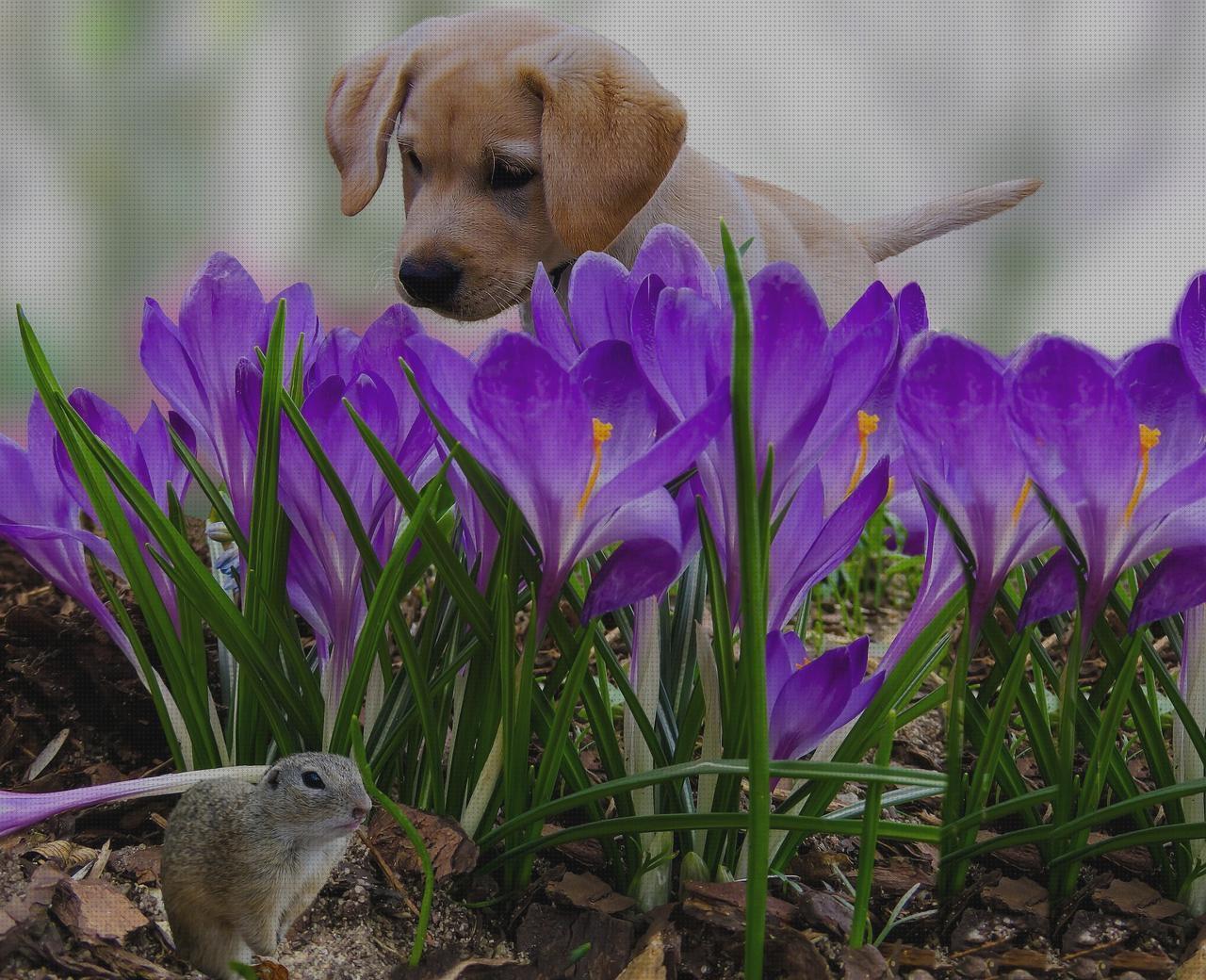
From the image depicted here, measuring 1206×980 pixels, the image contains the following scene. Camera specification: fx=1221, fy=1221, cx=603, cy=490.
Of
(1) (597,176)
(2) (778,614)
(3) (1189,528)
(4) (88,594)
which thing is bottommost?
(4) (88,594)

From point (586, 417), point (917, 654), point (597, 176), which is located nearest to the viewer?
point (586, 417)

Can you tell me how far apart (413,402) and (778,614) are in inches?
12.6

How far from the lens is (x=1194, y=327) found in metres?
0.86

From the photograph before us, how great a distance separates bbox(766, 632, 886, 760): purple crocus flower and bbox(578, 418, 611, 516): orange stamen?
165 millimetres

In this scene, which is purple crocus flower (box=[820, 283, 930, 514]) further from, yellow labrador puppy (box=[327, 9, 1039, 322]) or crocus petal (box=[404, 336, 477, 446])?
yellow labrador puppy (box=[327, 9, 1039, 322])

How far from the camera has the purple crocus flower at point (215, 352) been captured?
0.98 metres

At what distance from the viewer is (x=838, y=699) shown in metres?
0.80

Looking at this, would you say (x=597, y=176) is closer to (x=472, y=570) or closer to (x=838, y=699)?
(x=472, y=570)

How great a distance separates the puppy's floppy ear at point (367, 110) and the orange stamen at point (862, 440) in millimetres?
1477

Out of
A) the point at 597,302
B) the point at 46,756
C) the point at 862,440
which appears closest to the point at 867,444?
the point at 862,440

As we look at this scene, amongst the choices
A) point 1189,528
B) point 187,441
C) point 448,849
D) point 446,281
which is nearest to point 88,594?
point 187,441

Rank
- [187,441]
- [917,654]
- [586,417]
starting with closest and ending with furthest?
[586,417], [917,654], [187,441]

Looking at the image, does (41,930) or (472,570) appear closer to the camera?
(41,930)

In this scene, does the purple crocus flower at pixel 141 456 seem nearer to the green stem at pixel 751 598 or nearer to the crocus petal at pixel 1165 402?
the green stem at pixel 751 598
